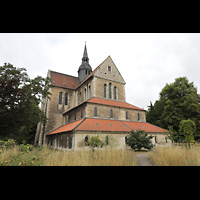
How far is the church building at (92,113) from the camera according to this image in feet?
58.7

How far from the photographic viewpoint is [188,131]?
12.9m

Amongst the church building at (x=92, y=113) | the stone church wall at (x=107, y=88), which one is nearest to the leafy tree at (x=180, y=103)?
the church building at (x=92, y=113)

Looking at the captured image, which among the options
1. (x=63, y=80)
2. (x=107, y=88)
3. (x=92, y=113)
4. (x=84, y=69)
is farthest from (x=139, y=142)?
(x=84, y=69)

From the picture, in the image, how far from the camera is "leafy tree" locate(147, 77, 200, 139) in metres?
26.3

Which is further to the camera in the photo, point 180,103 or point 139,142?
point 180,103

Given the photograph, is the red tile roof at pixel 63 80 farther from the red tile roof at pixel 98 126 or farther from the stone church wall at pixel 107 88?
the red tile roof at pixel 98 126

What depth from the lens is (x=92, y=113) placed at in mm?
21438

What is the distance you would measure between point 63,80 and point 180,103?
2985 centimetres

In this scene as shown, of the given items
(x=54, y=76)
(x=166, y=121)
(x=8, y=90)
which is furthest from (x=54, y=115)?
(x=166, y=121)

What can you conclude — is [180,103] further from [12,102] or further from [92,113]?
[12,102]

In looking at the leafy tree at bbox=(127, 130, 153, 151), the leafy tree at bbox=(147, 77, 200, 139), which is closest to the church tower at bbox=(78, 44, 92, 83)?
the leafy tree at bbox=(147, 77, 200, 139)
